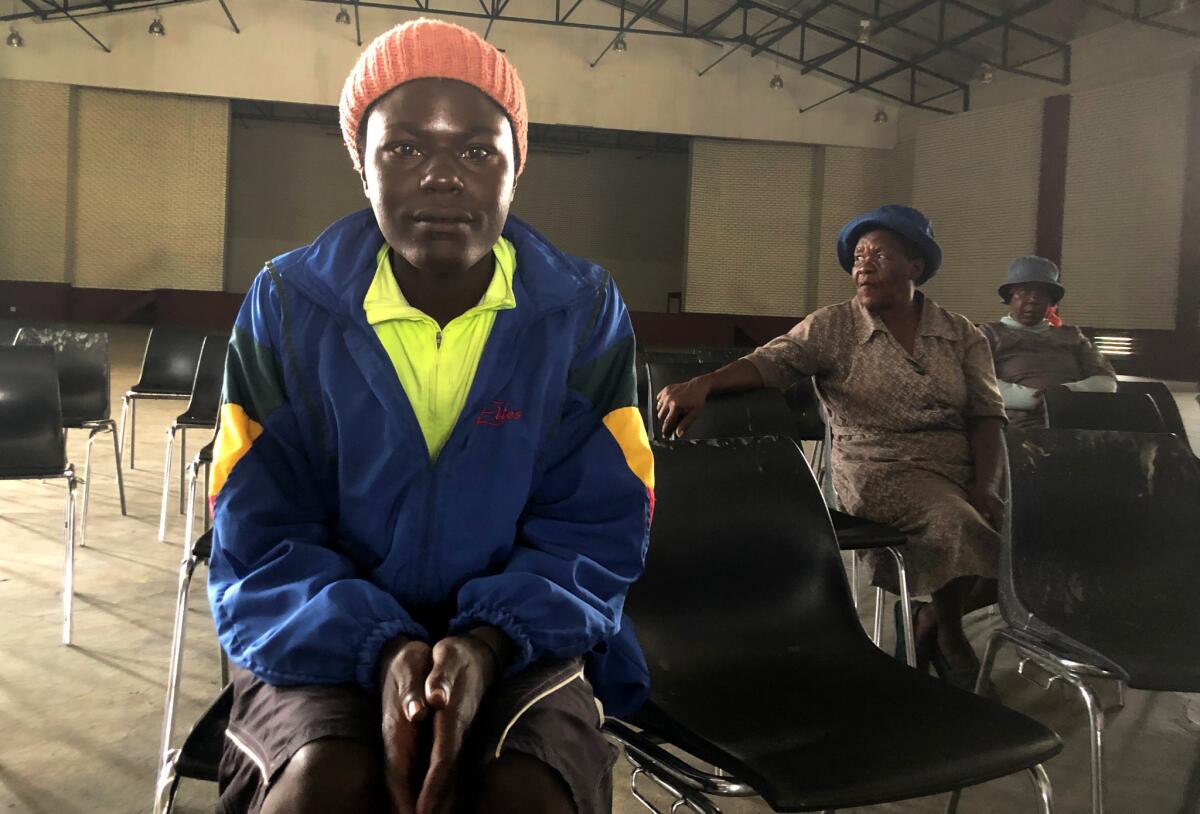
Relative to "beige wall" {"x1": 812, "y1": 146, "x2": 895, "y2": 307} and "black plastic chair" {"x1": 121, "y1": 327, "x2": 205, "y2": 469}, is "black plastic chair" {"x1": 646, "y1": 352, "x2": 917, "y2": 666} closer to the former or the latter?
"black plastic chair" {"x1": 121, "y1": 327, "x2": 205, "y2": 469}

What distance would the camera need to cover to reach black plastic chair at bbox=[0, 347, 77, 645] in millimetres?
2943

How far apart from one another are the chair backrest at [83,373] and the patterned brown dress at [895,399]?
10.9 feet

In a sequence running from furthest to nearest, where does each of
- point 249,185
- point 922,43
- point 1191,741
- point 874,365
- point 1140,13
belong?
1. point 249,185
2. point 922,43
3. point 1140,13
4. point 874,365
5. point 1191,741

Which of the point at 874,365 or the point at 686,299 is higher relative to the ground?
the point at 686,299

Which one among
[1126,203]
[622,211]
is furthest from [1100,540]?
[622,211]

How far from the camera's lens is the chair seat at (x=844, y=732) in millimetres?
1194

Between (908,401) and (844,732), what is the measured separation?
1416mm

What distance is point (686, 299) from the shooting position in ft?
47.5

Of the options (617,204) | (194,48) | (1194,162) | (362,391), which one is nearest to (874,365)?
(362,391)

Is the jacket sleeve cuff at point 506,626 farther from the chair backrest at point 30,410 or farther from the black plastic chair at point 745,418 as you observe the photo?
the chair backrest at point 30,410

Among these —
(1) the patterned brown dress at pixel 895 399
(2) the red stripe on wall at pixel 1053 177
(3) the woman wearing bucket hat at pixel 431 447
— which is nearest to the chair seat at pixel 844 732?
(3) the woman wearing bucket hat at pixel 431 447

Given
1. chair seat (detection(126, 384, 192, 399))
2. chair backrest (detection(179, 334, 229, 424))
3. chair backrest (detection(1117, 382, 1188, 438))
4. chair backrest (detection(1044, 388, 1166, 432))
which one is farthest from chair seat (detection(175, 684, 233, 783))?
chair seat (detection(126, 384, 192, 399))

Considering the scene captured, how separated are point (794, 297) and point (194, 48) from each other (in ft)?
30.1

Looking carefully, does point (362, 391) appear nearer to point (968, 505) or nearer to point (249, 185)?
point (968, 505)
